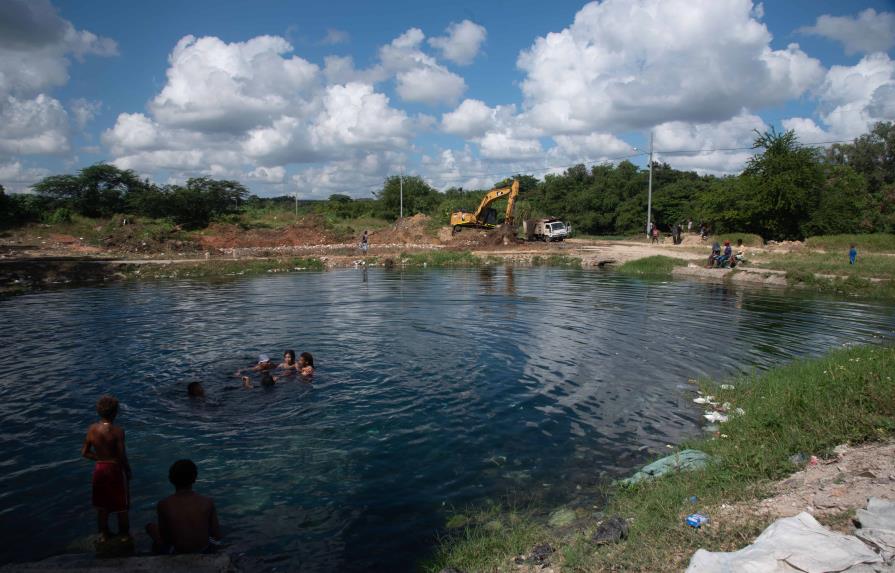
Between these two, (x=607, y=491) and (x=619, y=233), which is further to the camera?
(x=619, y=233)

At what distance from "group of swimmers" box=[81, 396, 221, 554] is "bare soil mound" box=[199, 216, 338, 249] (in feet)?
143

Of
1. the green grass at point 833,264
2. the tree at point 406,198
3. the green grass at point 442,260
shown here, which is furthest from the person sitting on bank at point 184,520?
the tree at point 406,198

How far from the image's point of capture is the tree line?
141ft

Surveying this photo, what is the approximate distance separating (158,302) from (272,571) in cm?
1815

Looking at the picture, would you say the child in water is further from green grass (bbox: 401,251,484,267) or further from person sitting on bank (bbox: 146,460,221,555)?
green grass (bbox: 401,251,484,267)

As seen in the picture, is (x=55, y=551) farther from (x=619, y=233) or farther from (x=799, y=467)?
(x=619, y=233)

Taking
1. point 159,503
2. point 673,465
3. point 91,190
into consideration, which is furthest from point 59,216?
point 673,465

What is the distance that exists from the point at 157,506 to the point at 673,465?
5.90 metres

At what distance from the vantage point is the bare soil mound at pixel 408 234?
52.6 m

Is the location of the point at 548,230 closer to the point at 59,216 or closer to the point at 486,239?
the point at 486,239

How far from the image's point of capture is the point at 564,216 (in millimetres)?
71188

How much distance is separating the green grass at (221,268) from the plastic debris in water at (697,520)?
29.8m

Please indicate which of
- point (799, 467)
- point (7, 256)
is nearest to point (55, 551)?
point (799, 467)

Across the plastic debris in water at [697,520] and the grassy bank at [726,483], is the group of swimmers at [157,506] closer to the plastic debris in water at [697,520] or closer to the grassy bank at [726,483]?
the grassy bank at [726,483]
